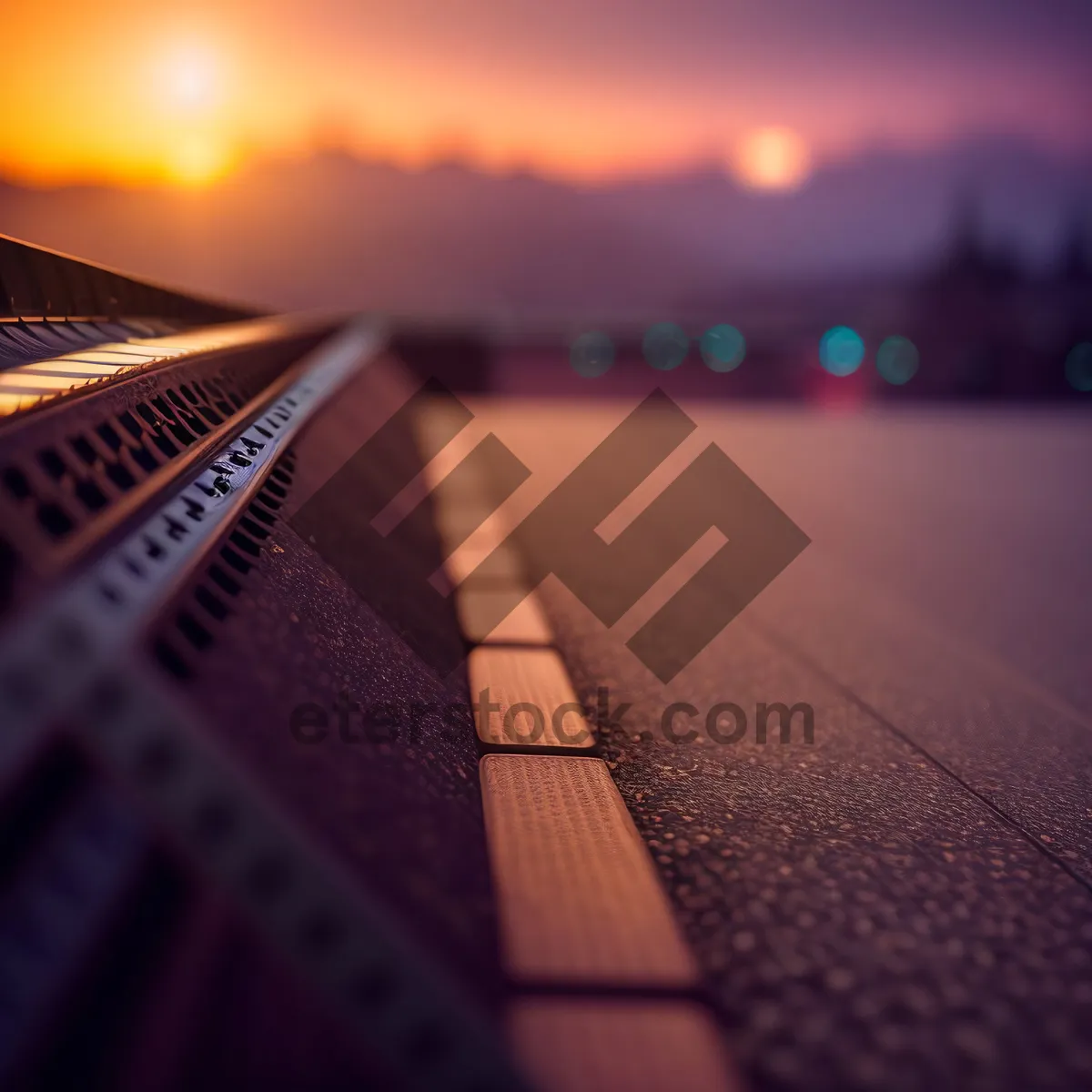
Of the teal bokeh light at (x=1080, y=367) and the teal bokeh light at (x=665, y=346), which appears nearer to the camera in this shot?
the teal bokeh light at (x=1080, y=367)

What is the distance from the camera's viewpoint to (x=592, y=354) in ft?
43.7

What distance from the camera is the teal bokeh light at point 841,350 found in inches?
502

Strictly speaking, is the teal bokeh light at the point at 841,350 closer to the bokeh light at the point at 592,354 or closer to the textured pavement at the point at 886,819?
the bokeh light at the point at 592,354

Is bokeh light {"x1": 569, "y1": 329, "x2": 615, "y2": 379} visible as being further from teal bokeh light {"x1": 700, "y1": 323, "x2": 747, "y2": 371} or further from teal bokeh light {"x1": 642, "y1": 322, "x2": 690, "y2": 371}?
teal bokeh light {"x1": 700, "y1": 323, "x2": 747, "y2": 371}

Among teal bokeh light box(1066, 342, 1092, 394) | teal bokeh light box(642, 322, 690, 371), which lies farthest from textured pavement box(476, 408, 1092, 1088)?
teal bokeh light box(642, 322, 690, 371)

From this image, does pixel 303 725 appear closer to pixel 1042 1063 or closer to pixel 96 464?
pixel 96 464

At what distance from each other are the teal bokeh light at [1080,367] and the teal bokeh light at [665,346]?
4.78 m

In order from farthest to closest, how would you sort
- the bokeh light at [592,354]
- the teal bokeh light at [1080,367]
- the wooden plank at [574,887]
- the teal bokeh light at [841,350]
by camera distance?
the teal bokeh light at [841,350] < the bokeh light at [592,354] < the teal bokeh light at [1080,367] < the wooden plank at [574,887]

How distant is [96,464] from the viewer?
2.68ft

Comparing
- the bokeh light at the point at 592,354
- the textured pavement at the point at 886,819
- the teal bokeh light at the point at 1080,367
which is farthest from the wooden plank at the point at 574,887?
the bokeh light at the point at 592,354

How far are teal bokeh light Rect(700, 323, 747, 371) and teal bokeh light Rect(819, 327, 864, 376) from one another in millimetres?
1201

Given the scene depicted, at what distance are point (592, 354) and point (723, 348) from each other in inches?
82.3

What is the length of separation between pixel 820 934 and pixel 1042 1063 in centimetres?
21

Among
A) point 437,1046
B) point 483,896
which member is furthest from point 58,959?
point 483,896
